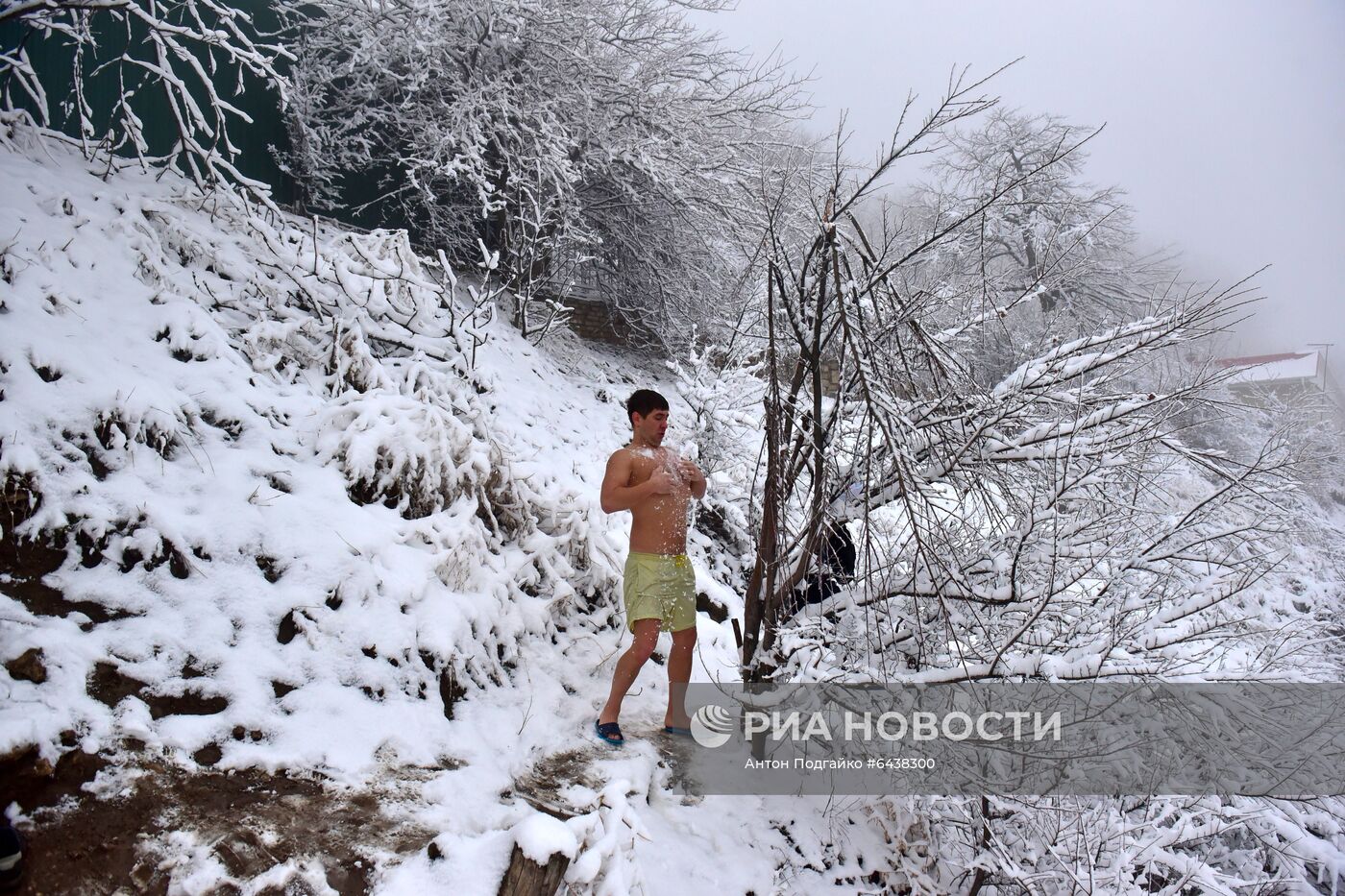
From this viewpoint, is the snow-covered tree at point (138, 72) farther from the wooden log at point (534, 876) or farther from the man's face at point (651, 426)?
the wooden log at point (534, 876)

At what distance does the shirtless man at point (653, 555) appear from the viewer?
292cm

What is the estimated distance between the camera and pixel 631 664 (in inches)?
115

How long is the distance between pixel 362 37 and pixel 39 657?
7.28m

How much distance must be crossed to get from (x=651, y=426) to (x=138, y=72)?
6.65 m

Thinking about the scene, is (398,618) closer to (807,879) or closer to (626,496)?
(626,496)

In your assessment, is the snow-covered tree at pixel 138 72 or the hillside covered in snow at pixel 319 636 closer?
the hillside covered in snow at pixel 319 636

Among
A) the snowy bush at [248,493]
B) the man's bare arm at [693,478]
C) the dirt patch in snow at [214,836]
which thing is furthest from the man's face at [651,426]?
the dirt patch in snow at [214,836]

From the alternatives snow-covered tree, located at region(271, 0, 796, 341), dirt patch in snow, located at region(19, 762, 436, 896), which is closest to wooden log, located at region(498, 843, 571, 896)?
dirt patch in snow, located at region(19, 762, 436, 896)

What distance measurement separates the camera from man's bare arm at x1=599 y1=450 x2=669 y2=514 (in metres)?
2.89

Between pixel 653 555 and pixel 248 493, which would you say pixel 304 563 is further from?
pixel 653 555

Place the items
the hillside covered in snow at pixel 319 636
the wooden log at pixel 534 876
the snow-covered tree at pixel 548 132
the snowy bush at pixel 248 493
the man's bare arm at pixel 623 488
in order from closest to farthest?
the wooden log at pixel 534 876
the hillside covered in snow at pixel 319 636
the snowy bush at pixel 248 493
the man's bare arm at pixel 623 488
the snow-covered tree at pixel 548 132

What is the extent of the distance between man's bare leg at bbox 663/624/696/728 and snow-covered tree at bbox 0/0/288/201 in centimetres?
318

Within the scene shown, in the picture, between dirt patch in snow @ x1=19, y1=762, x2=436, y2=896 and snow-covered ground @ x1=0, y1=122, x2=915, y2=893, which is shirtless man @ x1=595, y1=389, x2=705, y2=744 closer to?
snow-covered ground @ x1=0, y1=122, x2=915, y2=893

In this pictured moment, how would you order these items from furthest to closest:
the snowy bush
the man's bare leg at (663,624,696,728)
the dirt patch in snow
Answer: the man's bare leg at (663,624,696,728)
the snowy bush
the dirt patch in snow
